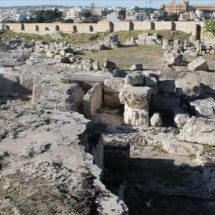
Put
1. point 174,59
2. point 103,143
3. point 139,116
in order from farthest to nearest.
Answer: point 174,59 < point 139,116 < point 103,143

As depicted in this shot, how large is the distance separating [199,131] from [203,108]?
6.19ft

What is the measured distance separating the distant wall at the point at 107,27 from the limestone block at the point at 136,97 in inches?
1123

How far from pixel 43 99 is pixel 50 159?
411cm

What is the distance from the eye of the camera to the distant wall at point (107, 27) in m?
41.1

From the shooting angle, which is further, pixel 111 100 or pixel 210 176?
pixel 111 100

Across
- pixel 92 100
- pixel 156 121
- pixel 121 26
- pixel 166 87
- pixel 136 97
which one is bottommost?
pixel 121 26

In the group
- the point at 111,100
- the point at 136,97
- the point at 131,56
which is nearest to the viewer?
the point at 136,97

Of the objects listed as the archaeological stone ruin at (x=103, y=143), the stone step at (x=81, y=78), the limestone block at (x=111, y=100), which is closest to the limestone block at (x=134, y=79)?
the archaeological stone ruin at (x=103, y=143)

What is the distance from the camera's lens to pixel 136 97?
10.4 metres

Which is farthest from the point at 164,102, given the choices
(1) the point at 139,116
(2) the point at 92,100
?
(2) the point at 92,100

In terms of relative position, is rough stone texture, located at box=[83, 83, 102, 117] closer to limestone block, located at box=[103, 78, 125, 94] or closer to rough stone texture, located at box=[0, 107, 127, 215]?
limestone block, located at box=[103, 78, 125, 94]

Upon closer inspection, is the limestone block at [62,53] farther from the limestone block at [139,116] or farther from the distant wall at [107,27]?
the distant wall at [107,27]

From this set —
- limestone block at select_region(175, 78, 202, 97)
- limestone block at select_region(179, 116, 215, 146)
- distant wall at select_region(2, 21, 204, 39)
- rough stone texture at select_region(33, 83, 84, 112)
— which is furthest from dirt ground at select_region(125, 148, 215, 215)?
distant wall at select_region(2, 21, 204, 39)

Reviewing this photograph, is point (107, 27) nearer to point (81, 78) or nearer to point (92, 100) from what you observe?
point (81, 78)
